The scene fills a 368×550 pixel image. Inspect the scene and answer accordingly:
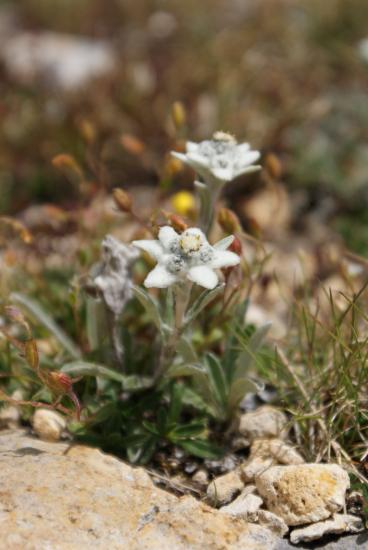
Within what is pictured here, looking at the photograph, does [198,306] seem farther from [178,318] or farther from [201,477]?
[201,477]

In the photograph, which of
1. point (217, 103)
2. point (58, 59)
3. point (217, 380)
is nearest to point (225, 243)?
point (217, 380)

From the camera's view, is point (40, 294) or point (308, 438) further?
point (40, 294)

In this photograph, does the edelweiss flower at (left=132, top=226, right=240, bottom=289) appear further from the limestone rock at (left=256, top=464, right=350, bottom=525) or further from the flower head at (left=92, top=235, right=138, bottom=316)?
the limestone rock at (left=256, top=464, right=350, bottom=525)

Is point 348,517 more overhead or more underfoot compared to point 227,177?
more underfoot

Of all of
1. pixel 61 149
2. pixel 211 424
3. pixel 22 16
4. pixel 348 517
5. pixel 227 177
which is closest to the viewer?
pixel 348 517

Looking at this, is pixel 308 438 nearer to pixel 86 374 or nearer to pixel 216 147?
pixel 86 374

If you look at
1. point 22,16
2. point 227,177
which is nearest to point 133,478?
point 227,177
